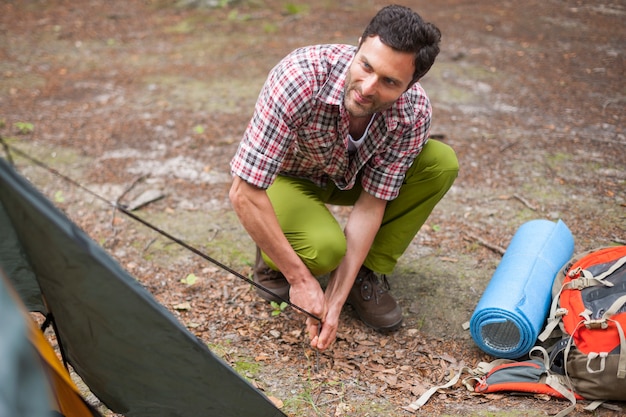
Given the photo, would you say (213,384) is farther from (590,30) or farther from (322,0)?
(322,0)

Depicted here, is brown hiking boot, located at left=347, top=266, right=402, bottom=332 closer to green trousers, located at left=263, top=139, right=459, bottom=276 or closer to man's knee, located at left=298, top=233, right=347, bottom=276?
green trousers, located at left=263, top=139, right=459, bottom=276

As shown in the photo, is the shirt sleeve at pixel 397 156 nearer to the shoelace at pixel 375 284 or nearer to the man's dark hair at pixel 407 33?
the man's dark hair at pixel 407 33

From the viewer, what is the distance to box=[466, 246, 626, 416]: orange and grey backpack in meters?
2.42

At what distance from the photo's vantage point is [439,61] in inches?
260

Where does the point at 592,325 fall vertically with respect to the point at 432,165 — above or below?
below

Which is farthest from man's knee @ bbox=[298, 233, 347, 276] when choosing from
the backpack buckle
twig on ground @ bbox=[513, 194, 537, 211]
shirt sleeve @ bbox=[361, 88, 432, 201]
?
twig on ground @ bbox=[513, 194, 537, 211]

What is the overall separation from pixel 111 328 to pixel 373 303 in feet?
5.22

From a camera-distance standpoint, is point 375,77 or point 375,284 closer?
point 375,77

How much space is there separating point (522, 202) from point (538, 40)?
3.86 m

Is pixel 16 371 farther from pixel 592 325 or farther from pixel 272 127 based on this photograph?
pixel 592 325

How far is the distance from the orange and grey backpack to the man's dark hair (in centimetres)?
126

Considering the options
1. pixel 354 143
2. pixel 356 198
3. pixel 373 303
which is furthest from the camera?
pixel 356 198

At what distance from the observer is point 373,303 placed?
121 inches

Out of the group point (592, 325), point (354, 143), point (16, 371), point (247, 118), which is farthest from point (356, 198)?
point (247, 118)
